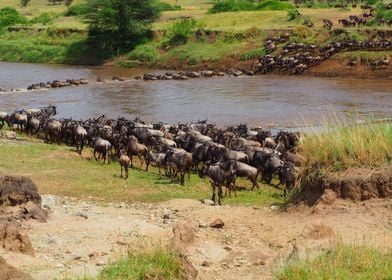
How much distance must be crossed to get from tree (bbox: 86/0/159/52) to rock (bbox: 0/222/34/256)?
48.1 m

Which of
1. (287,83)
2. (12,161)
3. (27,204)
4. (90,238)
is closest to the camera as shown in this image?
(90,238)

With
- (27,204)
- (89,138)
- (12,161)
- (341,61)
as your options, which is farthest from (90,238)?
(341,61)

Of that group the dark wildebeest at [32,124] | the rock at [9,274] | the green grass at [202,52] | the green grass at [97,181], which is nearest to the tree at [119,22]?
the green grass at [202,52]

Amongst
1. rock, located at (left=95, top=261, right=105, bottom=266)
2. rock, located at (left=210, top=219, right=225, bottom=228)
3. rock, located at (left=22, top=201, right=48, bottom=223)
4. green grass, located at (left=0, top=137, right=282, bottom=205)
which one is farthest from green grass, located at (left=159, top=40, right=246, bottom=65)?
rock, located at (left=95, top=261, right=105, bottom=266)

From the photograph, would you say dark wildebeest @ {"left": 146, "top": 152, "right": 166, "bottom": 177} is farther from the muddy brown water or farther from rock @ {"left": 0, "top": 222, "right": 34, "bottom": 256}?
the muddy brown water

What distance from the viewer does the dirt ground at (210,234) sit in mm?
9766

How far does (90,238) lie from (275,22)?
47.1m

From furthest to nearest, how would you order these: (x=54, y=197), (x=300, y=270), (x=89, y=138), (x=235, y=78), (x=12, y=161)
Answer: (x=235, y=78)
(x=89, y=138)
(x=12, y=161)
(x=54, y=197)
(x=300, y=270)

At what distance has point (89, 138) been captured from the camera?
69.8ft

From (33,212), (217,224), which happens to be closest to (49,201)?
(33,212)

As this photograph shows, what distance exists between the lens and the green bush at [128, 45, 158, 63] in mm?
54759

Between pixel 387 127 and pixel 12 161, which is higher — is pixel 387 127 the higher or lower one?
the higher one

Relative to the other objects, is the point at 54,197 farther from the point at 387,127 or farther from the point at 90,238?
the point at 387,127

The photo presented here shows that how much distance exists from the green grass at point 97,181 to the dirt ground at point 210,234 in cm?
168
